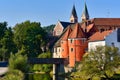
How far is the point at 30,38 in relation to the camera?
88.8 metres

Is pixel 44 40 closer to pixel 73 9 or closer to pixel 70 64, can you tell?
pixel 70 64

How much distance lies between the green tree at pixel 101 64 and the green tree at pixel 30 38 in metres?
33.7

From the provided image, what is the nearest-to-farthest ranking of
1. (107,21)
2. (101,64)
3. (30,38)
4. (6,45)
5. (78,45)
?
(101,64)
(78,45)
(6,45)
(30,38)
(107,21)

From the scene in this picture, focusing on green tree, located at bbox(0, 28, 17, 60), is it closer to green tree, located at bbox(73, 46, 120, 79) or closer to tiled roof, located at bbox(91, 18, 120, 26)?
tiled roof, located at bbox(91, 18, 120, 26)

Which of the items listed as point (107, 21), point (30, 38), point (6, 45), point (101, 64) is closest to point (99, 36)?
point (101, 64)

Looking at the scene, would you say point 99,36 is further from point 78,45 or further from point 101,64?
point 101,64

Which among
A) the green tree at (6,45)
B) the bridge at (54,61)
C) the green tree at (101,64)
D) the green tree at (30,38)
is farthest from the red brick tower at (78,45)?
the green tree at (101,64)

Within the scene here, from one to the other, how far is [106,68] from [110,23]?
3952 cm

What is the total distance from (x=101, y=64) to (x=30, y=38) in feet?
121

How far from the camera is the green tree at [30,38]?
289 ft

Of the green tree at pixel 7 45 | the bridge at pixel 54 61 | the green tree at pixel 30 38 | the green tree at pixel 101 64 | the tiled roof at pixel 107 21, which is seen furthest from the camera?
the tiled roof at pixel 107 21

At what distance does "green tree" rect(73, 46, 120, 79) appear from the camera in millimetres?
53812

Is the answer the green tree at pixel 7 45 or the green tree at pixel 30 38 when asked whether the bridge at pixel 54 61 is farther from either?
the green tree at pixel 7 45

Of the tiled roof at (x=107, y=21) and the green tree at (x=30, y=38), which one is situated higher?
the tiled roof at (x=107, y=21)
